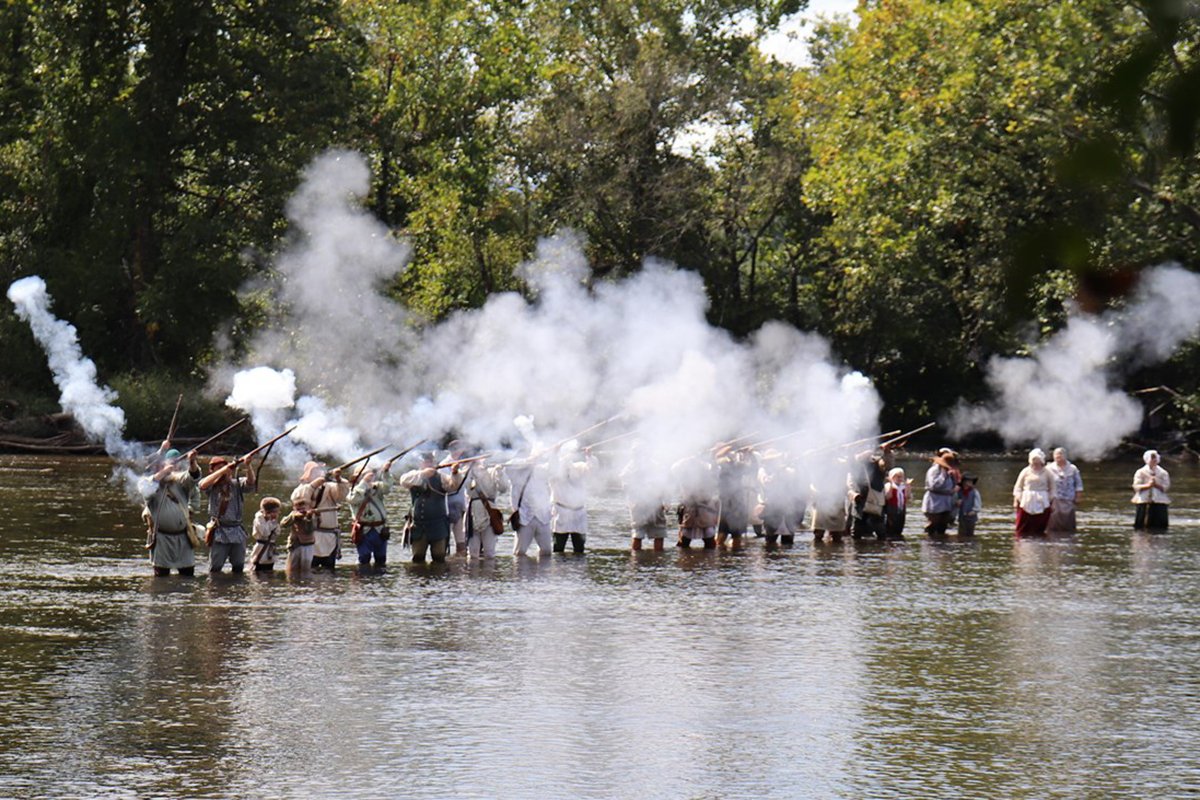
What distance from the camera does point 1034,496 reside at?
27.0 metres

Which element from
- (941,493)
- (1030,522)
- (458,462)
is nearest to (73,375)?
(458,462)

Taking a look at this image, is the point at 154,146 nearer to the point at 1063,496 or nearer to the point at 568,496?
the point at 568,496

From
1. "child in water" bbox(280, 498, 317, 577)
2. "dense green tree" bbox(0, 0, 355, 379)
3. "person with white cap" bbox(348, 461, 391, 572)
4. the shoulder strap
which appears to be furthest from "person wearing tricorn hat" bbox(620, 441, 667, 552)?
"dense green tree" bbox(0, 0, 355, 379)

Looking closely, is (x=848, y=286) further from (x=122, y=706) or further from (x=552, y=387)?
(x=122, y=706)

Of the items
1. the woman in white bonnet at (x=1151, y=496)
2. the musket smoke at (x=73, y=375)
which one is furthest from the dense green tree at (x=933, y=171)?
the musket smoke at (x=73, y=375)

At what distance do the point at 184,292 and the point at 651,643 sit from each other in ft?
129

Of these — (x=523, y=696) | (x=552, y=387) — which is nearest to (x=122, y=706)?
(x=523, y=696)

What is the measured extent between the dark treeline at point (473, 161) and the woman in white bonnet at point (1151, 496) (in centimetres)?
1073

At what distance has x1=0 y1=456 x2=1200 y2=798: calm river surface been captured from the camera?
9539 millimetres

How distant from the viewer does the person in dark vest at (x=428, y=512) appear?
21.6 metres

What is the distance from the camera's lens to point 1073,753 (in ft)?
33.5

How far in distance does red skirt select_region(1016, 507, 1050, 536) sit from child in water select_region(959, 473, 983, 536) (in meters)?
0.64

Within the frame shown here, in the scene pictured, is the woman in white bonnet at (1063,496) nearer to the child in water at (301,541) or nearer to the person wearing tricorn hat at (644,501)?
the person wearing tricorn hat at (644,501)

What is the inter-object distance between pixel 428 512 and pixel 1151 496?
1245 centimetres
